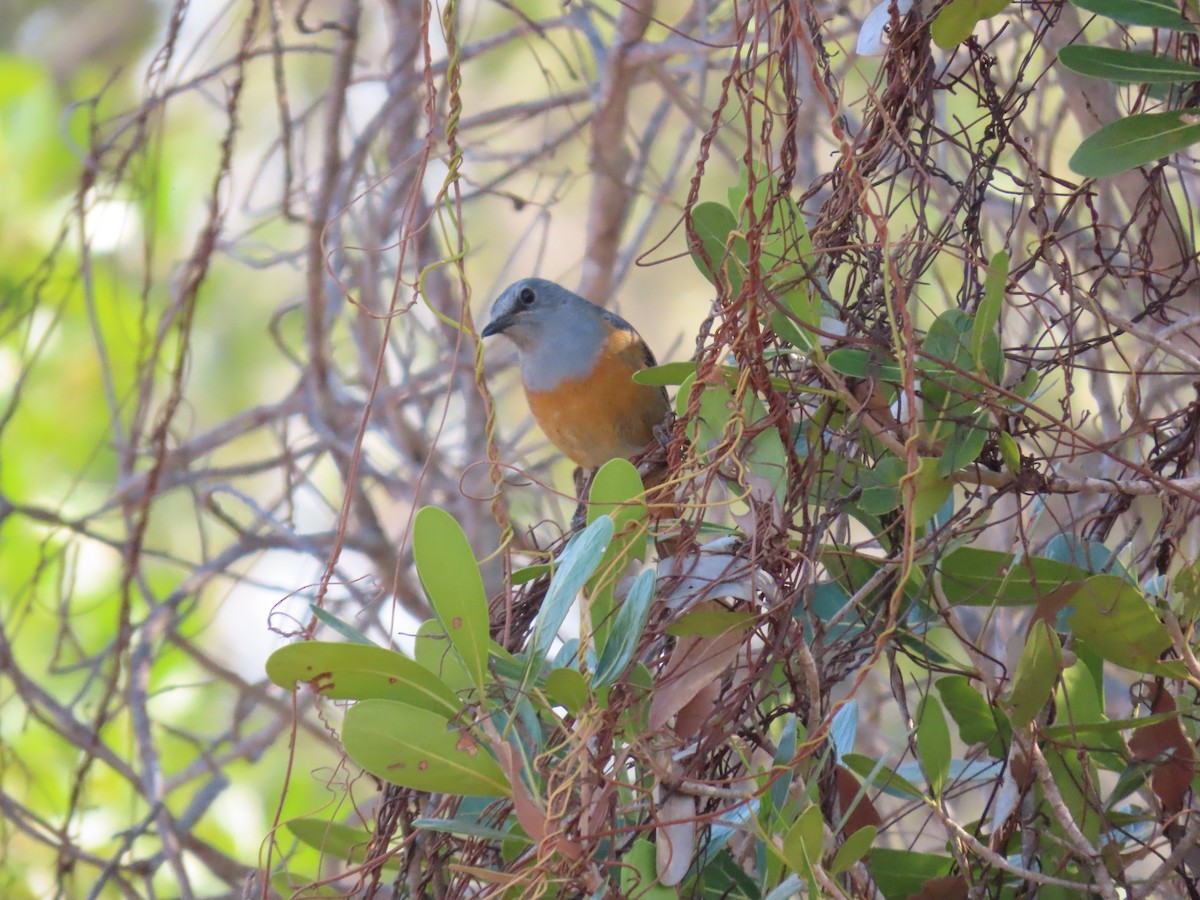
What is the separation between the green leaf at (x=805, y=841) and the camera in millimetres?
1344

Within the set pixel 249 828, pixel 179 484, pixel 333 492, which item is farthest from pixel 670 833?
pixel 333 492

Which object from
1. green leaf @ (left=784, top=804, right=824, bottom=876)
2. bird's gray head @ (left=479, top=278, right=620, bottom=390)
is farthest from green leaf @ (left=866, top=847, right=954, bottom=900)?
bird's gray head @ (left=479, top=278, right=620, bottom=390)

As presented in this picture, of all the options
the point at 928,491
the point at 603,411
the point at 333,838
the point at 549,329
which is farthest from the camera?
the point at 549,329

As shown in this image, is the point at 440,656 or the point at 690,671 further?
the point at 440,656

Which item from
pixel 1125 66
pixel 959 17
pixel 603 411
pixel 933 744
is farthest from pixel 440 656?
pixel 603 411

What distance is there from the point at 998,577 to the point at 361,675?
845mm

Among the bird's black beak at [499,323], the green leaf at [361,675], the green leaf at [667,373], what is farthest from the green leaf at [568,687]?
the bird's black beak at [499,323]

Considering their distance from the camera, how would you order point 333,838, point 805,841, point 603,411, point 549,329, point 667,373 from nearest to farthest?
point 805,841 < point 667,373 < point 333,838 < point 603,411 < point 549,329

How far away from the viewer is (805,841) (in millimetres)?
1364

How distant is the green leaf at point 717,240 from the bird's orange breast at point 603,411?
1.98 m

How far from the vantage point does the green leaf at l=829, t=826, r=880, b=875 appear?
142 centimetres

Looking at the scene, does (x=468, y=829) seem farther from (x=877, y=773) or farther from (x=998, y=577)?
(x=998, y=577)

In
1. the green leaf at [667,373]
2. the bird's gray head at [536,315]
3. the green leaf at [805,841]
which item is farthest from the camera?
the bird's gray head at [536,315]

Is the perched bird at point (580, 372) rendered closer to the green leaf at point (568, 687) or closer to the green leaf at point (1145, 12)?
the green leaf at point (1145, 12)
